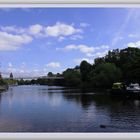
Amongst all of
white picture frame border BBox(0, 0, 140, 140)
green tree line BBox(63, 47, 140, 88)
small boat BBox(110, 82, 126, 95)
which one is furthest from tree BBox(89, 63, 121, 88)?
white picture frame border BBox(0, 0, 140, 140)

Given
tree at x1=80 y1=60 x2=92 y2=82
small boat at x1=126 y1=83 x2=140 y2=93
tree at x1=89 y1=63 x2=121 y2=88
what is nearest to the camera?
tree at x1=80 y1=60 x2=92 y2=82

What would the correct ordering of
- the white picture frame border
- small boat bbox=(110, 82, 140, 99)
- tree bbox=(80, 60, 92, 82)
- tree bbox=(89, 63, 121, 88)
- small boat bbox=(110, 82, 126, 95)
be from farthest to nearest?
small boat bbox=(110, 82, 140, 99)
small boat bbox=(110, 82, 126, 95)
tree bbox=(89, 63, 121, 88)
tree bbox=(80, 60, 92, 82)
the white picture frame border

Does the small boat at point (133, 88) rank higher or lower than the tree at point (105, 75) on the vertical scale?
lower

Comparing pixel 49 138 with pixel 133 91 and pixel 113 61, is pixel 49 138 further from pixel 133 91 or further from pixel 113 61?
pixel 133 91

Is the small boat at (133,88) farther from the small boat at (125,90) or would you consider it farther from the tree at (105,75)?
the tree at (105,75)

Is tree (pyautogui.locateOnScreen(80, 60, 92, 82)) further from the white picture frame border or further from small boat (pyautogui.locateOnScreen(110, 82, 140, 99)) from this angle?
the white picture frame border
